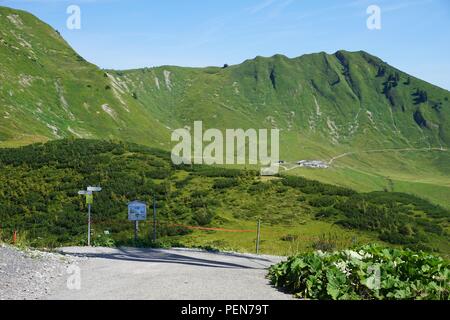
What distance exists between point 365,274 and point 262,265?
7.05 m

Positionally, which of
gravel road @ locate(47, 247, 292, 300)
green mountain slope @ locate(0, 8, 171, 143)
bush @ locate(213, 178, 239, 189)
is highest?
green mountain slope @ locate(0, 8, 171, 143)

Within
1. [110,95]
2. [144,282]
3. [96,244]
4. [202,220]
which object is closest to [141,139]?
[110,95]

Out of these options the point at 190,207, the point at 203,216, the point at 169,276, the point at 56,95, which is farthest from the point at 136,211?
the point at 56,95

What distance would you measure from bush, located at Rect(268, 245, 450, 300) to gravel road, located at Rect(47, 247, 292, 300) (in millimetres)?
674

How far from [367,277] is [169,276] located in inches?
222

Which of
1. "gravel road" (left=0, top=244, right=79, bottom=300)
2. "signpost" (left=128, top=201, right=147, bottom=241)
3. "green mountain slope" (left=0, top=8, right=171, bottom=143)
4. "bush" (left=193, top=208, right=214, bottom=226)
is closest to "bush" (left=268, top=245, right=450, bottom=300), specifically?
"gravel road" (left=0, top=244, right=79, bottom=300)

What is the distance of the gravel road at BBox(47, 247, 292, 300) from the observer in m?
12.3

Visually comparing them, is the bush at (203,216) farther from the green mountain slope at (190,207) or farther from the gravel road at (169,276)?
the gravel road at (169,276)

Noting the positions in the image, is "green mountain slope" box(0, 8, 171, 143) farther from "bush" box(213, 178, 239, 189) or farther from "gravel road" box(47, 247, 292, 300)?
"gravel road" box(47, 247, 292, 300)

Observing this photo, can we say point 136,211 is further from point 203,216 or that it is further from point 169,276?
point 203,216

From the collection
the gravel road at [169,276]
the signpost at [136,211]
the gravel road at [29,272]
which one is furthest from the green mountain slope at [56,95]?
the gravel road at [29,272]

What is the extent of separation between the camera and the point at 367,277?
40.1 ft

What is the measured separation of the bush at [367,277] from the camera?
11.7 m
